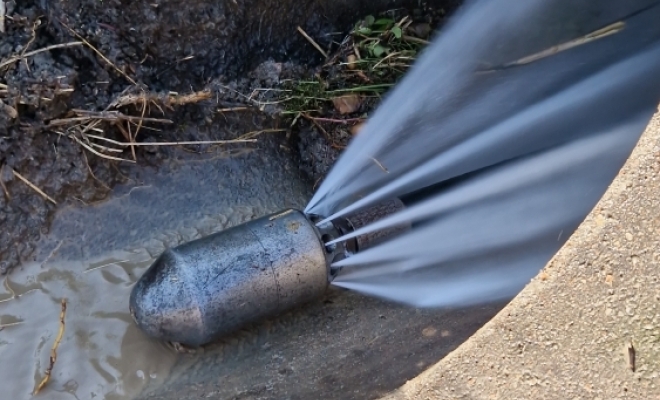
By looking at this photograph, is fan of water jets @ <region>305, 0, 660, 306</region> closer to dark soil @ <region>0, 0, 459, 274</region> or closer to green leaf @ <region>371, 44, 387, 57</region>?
green leaf @ <region>371, 44, 387, 57</region>

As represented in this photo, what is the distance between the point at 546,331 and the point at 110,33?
211 centimetres

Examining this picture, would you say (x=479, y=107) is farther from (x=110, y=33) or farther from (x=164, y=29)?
(x=110, y=33)

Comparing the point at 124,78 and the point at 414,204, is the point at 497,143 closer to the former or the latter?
the point at 414,204

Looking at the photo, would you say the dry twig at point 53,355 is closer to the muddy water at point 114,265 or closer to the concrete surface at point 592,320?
the muddy water at point 114,265

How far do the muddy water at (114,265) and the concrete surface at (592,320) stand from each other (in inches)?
51.3

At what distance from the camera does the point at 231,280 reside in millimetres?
2295

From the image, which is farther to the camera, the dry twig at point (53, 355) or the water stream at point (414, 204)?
the water stream at point (414, 204)

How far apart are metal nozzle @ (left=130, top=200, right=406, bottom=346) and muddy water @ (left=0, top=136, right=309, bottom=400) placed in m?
0.27

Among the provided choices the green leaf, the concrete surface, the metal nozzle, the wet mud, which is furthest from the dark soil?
the concrete surface

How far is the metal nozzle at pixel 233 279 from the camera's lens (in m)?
2.24

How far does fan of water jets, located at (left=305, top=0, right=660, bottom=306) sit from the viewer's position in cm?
278

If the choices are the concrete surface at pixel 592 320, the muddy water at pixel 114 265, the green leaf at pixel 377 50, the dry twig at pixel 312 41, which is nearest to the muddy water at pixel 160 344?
the muddy water at pixel 114 265

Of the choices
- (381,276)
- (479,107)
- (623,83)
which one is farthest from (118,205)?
(623,83)

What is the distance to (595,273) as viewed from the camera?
1.77 m
